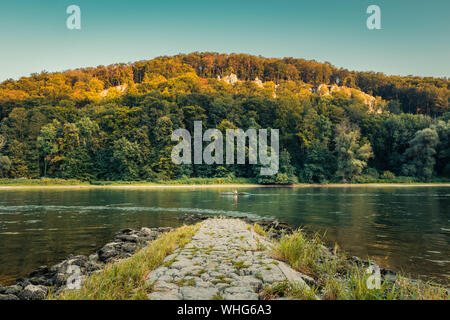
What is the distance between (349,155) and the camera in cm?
5803

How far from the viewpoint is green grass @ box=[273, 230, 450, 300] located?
437 cm

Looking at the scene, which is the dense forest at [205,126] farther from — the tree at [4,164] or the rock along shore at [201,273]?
the rock along shore at [201,273]

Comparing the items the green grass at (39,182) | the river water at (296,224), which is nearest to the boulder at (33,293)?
the river water at (296,224)

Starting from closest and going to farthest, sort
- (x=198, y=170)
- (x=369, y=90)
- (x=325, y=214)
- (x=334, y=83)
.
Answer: (x=325, y=214) → (x=198, y=170) → (x=369, y=90) → (x=334, y=83)

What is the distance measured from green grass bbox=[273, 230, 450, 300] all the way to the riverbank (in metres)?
0.01

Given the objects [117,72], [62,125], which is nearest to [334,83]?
[117,72]

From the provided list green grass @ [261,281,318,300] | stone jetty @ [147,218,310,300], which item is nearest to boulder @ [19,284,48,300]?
stone jetty @ [147,218,310,300]

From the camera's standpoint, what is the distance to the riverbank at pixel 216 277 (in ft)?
15.1

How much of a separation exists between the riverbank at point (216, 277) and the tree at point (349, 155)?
53205 mm

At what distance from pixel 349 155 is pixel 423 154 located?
1544 centimetres

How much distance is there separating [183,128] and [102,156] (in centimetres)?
1839
